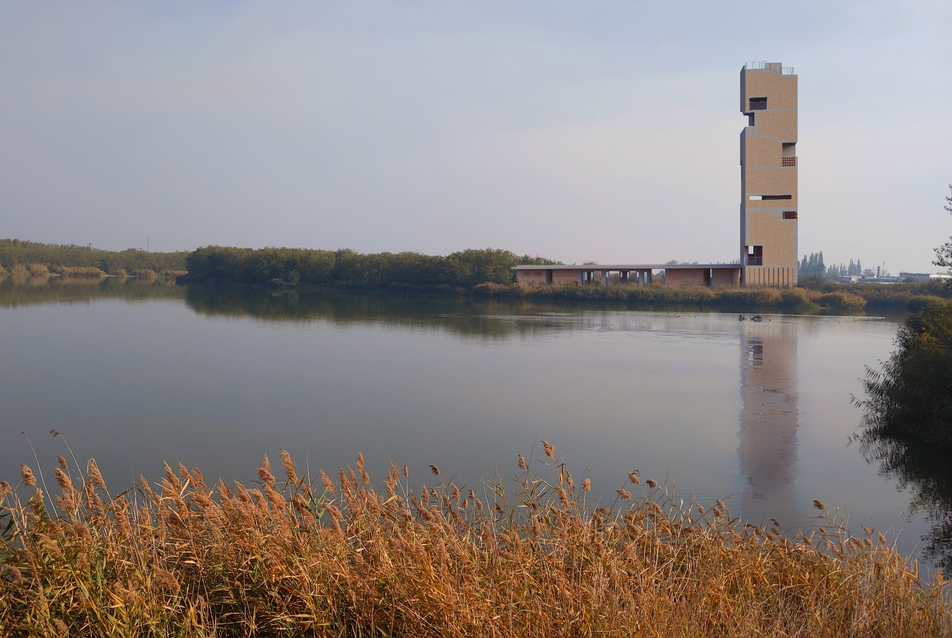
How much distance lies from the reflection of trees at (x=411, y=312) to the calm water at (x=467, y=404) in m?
1.10

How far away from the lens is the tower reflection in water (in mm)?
7241

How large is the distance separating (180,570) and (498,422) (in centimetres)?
776

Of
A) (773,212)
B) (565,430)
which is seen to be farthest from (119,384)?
(773,212)

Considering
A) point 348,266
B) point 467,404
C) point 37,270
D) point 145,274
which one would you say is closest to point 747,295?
point 348,266

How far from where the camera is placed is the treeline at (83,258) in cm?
7112

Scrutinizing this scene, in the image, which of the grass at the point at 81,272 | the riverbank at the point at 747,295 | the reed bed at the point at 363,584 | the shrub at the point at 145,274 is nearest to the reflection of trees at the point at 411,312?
the riverbank at the point at 747,295

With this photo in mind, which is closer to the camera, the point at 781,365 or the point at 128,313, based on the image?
the point at 781,365

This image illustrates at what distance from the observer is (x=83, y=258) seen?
250 ft

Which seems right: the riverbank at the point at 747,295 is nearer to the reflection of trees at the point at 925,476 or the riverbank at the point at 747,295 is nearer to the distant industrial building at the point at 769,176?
the distant industrial building at the point at 769,176

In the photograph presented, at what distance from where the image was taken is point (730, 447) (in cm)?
961

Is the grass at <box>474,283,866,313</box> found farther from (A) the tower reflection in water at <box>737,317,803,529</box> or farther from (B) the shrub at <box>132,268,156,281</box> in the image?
(B) the shrub at <box>132,268,156,281</box>

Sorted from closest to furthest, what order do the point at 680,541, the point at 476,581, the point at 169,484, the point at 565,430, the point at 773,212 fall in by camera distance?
the point at 476,581 < the point at 169,484 < the point at 680,541 < the point at 565,430 < the point at 773,212

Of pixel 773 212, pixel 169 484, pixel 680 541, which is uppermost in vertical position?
pixel 773 212

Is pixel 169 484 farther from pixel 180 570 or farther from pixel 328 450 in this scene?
pixel 328 450
